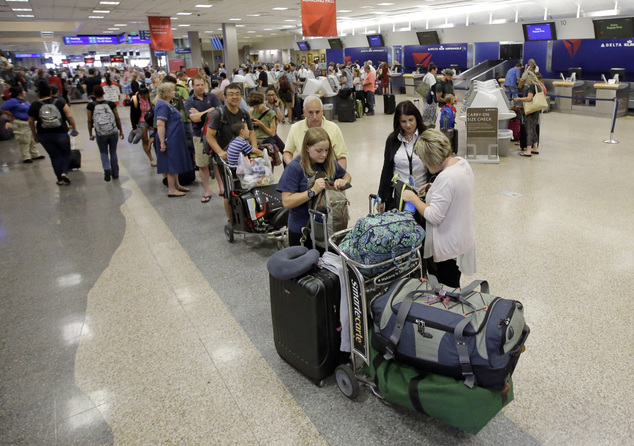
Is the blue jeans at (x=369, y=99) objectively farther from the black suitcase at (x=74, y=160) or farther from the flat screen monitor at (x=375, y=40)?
the flat screen monitor at (x=375, y=40)

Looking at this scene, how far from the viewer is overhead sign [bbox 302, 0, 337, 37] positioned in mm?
7145

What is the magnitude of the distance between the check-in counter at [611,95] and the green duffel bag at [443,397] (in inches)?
459

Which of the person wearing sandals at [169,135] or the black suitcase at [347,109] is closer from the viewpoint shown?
the person wearing sandals at [169,135]

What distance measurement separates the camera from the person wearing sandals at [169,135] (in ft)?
19.7

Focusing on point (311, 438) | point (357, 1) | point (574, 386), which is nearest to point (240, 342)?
point (311, 438)

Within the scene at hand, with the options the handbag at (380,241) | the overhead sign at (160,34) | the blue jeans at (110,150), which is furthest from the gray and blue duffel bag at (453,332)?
the overhead sign at (160,34)

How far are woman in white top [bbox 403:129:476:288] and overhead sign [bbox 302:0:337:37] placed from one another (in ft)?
16.9

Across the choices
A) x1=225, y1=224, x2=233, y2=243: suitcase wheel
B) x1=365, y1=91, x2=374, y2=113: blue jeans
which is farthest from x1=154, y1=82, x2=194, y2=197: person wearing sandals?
x1=365, y1=91, x2=374, y2=113: blue jeans

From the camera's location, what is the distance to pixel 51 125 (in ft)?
23.2

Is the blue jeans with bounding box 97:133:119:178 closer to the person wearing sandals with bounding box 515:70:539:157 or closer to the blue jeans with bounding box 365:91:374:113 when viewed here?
the person wearing sandals with bounding box 515:70:539:157

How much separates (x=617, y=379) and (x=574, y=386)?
27 centimetres

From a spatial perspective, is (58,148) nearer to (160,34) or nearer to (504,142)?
(504,142)

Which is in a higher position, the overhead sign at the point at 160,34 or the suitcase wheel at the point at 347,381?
the overhead sign at the point at 160,34

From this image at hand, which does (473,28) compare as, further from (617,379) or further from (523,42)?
(617,379)
